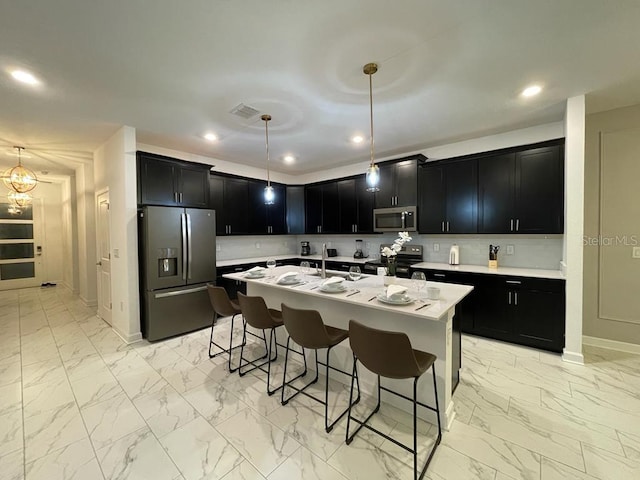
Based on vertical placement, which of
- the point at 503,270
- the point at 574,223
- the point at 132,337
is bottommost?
the point at 132,337

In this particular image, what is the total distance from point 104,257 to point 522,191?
638 cm

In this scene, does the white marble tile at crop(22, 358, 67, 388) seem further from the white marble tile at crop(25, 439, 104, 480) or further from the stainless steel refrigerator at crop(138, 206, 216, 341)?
the white marble tile at crop(25, 439, 104, 480)

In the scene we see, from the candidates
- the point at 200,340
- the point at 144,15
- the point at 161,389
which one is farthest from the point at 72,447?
the point at 144,15

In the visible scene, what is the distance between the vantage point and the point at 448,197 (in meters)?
4.08

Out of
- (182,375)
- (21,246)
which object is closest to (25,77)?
(182,375)

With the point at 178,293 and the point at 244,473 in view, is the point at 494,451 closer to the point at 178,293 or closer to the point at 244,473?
the point at 244,473

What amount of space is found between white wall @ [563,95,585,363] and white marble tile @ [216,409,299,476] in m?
3.16

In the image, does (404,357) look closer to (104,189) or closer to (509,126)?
(509,126)

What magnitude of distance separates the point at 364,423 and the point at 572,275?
2.77 m

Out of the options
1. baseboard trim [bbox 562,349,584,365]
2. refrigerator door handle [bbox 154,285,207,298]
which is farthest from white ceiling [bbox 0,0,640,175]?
baseboard trim [bbox 562,349,584,365]

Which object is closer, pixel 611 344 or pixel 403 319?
pixel 403 319

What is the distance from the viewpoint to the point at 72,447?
6.24 ft

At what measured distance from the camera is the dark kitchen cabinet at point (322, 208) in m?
5.50

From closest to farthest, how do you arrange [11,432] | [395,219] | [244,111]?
[11,432] < [244,111] < [395,219]
